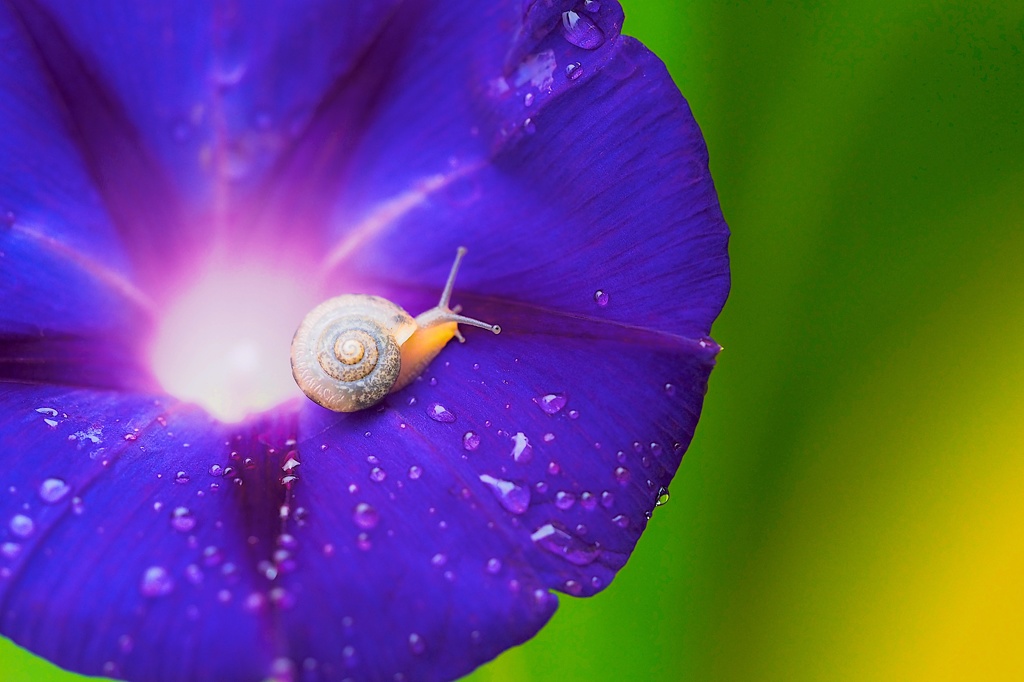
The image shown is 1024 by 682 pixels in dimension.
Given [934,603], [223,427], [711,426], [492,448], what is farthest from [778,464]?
[223,427]

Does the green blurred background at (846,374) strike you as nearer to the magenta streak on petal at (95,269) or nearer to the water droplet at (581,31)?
the water droplet at (581,31)

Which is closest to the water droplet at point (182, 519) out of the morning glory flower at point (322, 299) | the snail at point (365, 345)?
the morning glory flower at point (322, 299)

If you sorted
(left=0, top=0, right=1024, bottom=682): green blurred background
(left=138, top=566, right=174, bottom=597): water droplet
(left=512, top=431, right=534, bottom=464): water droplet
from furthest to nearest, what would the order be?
(left=0, top=0, right=1024, bottom=682): green blurred background → (left=512, top=431, right=534, bottom=464): water droplet → (left=138, top=566, right=174, bottom=597): water droplet

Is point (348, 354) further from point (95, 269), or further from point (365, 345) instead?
point (95, 269)

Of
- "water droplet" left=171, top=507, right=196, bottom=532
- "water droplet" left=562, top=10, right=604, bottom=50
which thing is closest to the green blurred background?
"water droplet" left=562, top=10, right=604, bottom=50

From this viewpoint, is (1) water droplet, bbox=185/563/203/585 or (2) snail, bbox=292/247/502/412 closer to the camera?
(1) water droplet, bbox=185/563/203/585

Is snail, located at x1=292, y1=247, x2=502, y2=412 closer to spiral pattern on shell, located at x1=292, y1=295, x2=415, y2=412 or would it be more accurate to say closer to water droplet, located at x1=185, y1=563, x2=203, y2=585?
spiral pattern on shell, located at x1=292, y1=295, x2=415, y2=412

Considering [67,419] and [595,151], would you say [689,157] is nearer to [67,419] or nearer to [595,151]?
[595,151]
